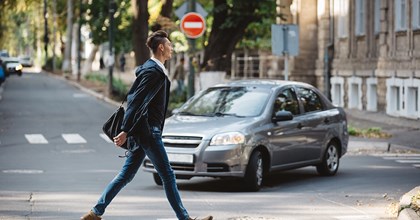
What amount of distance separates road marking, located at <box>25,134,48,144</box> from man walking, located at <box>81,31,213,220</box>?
45.3 feet

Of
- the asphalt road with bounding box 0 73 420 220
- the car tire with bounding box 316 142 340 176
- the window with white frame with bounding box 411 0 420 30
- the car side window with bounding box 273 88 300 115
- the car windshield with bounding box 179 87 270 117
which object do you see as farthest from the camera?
the window with white frame with bounding box 411 0 420 30

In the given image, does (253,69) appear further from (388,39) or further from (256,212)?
(256,212)

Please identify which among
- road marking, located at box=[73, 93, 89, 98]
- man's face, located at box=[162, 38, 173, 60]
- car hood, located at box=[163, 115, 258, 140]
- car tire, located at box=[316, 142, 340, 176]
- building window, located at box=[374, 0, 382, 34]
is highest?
man's face, located at box=[162, 38, 173, 60]

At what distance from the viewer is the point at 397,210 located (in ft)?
38.3

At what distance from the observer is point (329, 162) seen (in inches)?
659

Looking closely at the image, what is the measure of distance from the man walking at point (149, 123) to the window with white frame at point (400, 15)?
2103cm

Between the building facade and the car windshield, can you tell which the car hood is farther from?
the building facade

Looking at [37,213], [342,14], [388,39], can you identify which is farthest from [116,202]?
[342,14]

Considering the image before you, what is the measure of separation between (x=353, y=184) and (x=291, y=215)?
3.59 m

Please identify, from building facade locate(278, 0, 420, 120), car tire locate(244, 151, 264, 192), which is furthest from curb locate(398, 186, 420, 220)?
building facade locate(278, 0, 420, 120)

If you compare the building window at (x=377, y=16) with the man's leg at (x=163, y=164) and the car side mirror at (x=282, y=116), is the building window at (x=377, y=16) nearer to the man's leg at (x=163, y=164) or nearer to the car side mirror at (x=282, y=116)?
the car side mirror at (x=282, y=116)

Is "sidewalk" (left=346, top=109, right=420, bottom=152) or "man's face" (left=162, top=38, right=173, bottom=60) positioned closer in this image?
"man's face" (left=162, top=38, right=173, bottom=60)

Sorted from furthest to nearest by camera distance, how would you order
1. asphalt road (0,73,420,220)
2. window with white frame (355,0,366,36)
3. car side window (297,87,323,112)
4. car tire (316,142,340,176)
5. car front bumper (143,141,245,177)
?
window with white frame (355,0,366,36) → car tire (316,142,340,176) → car side window (297,87,323,112) → car front bumper (143,141,245,177) → asphalt road (0,73,420,220)

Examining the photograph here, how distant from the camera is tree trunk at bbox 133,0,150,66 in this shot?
37.0 metres
